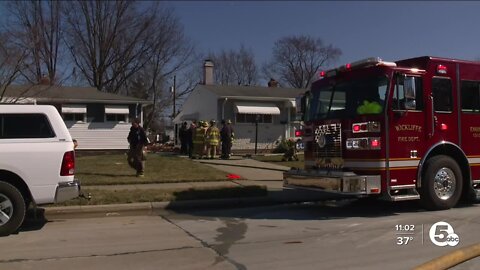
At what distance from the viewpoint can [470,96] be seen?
10.8 meters

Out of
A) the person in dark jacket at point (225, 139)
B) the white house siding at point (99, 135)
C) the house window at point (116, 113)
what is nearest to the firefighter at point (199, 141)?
the person in dark jacket at point (225, 139)

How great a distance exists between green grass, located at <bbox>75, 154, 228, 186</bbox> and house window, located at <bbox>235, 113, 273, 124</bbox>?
Answer: 33.2 feet

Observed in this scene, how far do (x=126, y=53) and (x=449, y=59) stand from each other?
3507 cm

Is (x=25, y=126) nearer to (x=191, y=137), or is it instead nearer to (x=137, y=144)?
(x=137, y=144)

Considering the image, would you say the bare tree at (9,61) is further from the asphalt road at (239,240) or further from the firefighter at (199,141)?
the asphalt road at (239,240)

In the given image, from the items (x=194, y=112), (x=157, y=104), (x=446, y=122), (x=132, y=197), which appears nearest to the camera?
(x=446, y=122)

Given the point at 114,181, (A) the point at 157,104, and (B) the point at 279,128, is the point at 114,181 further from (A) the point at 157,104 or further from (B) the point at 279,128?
(A) the point at 157,104

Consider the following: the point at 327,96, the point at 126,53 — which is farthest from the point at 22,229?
the point at 126,53

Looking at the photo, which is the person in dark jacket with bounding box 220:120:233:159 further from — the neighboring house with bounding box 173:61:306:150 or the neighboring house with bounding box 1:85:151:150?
the neighboring house with bounding box 1:85:151:150

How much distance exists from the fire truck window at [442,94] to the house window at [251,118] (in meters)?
18.6

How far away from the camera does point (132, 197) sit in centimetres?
1134

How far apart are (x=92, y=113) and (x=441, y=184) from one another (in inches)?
843

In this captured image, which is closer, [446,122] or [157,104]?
[446,122]

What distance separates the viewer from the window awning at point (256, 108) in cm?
2795
